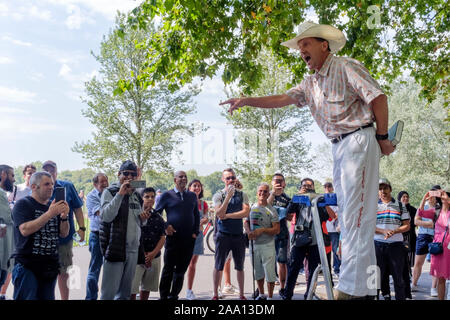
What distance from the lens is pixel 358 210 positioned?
2.53 m

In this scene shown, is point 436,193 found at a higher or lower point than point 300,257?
higher

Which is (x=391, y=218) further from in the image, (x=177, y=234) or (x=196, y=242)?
(x=196, y=242)

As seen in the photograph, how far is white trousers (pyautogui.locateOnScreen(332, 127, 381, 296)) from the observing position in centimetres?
246

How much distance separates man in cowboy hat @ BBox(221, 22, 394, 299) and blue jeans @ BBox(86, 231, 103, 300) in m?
4.62

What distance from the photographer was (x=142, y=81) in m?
7.65

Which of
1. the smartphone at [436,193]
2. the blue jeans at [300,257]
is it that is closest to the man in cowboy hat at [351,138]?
the blue jeans at [300,257]

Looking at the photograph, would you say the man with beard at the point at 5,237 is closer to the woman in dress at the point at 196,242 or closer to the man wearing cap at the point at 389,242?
the woman in dress at the point at 196,242

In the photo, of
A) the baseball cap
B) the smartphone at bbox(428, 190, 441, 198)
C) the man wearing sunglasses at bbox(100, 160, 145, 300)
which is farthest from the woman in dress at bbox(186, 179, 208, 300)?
the smartphone at bbox(428, 190, 441, 198)

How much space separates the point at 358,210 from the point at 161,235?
4414 mm

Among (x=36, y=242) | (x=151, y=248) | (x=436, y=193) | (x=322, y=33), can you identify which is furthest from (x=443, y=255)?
(x=36, y=242)

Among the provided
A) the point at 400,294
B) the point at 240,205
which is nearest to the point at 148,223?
the point at 240,205

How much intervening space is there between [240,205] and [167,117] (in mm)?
23165

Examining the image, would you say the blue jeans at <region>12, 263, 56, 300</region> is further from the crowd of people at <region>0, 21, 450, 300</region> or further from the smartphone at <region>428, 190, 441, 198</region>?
the smartphone at <region>428, 190, 441, 198</region>

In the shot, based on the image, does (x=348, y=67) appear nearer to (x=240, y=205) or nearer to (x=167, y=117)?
(x=240, y=205)
